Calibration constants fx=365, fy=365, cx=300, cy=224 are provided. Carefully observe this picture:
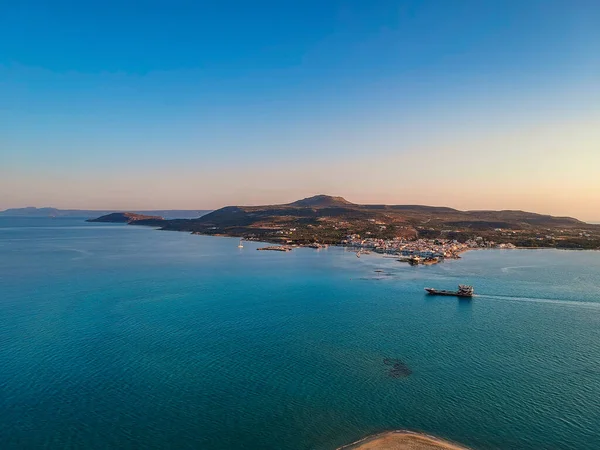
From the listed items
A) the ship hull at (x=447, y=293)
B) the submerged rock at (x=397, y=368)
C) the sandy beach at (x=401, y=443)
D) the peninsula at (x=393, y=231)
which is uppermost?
the peninsula at (x=393, y=231)

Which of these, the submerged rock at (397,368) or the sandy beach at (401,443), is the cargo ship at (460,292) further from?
the sandy beach at (401,443)

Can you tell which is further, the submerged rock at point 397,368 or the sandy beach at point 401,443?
the submerged rock at point 397,368

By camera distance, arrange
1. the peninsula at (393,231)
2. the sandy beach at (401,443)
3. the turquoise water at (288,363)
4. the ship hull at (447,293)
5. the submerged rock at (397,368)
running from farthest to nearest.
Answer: the peninsula at (393,231) < the ship hull at (447,293) < the submerged rock at (397,368) < the turquoise water at (288,363) < the sandy beach at (401,443)

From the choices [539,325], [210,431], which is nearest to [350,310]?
[539,325]

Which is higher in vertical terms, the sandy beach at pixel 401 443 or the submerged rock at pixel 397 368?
the submerged rock at pixel 397 368

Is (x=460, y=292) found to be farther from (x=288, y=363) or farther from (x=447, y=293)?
(x=288, y=363)

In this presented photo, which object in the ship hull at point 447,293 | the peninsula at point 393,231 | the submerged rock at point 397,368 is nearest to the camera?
the submerged rock at point 397,368

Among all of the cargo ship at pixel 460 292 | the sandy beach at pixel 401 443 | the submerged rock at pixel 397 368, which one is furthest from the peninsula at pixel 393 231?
the sandy beach at pixel 401 443

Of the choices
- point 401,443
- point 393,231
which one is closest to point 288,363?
point 401,443

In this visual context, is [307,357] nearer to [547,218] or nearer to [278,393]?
[278,393]
